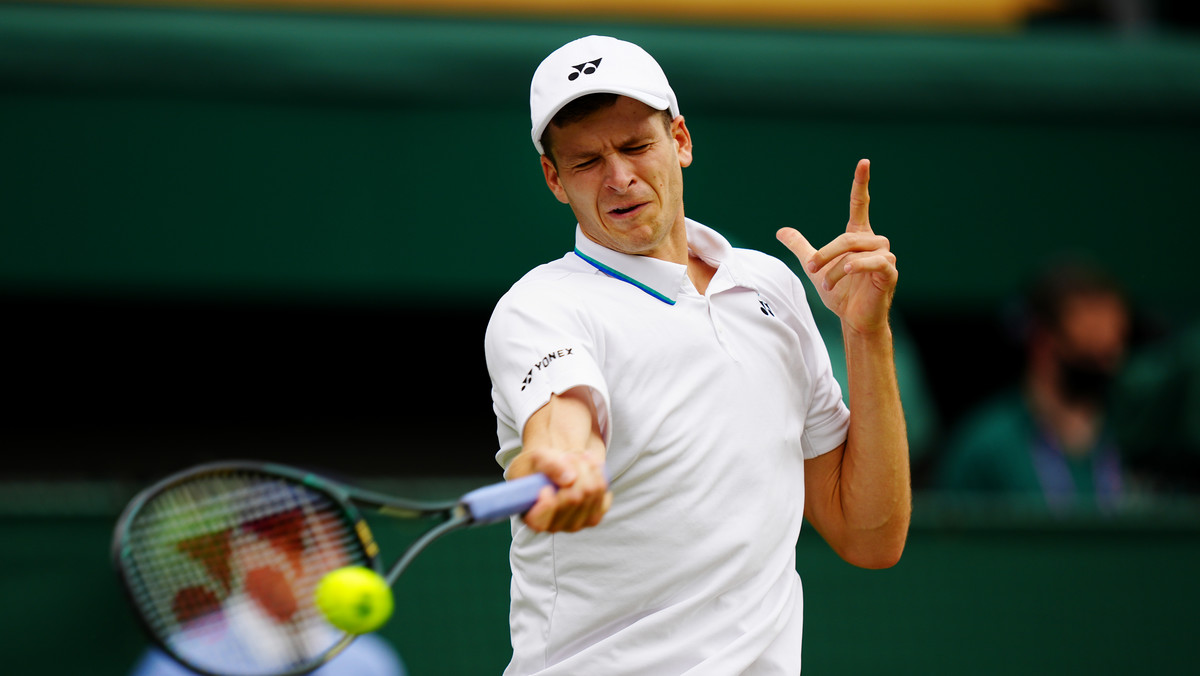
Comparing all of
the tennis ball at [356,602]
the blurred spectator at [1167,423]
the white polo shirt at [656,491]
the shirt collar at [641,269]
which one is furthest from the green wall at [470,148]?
the tennis ball at [356,602]

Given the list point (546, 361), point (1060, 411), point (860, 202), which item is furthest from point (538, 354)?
point (1060, 411)

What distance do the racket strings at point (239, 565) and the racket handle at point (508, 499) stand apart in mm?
363

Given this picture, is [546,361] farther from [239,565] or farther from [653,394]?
[239,565]

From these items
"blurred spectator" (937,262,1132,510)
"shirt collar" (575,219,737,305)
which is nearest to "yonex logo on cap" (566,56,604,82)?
"shirt collar" (575,219,737,305)

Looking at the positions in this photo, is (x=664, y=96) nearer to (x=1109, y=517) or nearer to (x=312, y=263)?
(x=1109, y=517)

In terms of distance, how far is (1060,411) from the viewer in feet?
17.6

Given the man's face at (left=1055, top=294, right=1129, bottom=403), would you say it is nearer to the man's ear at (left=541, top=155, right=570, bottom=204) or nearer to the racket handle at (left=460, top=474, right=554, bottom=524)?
the man's ear at (left=541, top=155, right=570, bottom=204)

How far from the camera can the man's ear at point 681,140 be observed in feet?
8.27

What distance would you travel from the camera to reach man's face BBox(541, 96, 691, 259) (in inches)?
93.4

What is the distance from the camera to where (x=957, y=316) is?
7703 mm

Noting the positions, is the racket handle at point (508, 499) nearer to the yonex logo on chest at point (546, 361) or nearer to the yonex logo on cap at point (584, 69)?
the yonex logo on chest at point (546, 361)

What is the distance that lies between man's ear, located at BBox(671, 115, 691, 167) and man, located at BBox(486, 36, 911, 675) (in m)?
0.01

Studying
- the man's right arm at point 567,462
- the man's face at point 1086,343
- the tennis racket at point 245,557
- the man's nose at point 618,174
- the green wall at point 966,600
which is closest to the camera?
the man's right arm at point 567,462

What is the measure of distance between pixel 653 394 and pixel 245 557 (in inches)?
30.2
